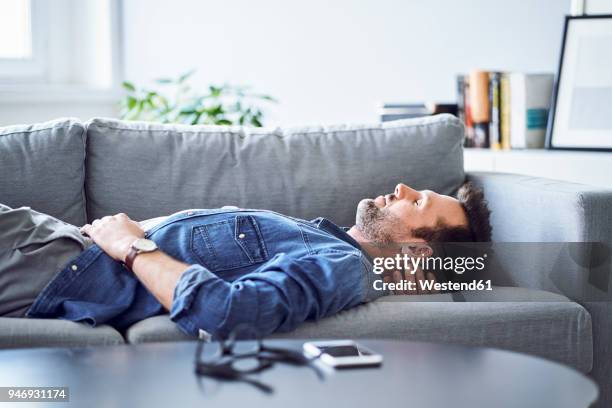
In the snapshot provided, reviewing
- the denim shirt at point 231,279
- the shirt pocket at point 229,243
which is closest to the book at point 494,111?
the denim shirt at point 231,279

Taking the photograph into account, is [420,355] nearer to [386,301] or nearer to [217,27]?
[386,301]

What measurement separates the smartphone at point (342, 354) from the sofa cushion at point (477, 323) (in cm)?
47

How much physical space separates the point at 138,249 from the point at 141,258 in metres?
0.03

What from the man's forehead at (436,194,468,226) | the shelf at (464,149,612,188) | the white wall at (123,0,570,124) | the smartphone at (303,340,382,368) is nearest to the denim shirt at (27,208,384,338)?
the man's forehead at (436,194,468,226)

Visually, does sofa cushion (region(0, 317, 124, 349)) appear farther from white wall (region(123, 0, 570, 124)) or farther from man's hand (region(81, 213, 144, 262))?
white wall (region(123, 0, 570, 124))

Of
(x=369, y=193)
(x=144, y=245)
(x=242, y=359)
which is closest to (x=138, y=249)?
(x=144, y=245)

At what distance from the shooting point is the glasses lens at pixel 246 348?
1.18m

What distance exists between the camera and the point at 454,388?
1088 millimetres

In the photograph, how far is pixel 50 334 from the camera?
1.66m

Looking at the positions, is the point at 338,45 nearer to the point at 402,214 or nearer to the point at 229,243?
the point at 402,214

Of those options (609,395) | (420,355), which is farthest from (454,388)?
(609,395)

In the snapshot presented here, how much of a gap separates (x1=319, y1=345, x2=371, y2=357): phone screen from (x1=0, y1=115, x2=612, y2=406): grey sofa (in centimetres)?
52

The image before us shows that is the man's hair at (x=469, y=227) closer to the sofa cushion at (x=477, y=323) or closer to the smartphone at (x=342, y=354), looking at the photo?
the sofa cushion at (x=477, y=323)

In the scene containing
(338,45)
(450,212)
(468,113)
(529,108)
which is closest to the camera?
(450,212)
